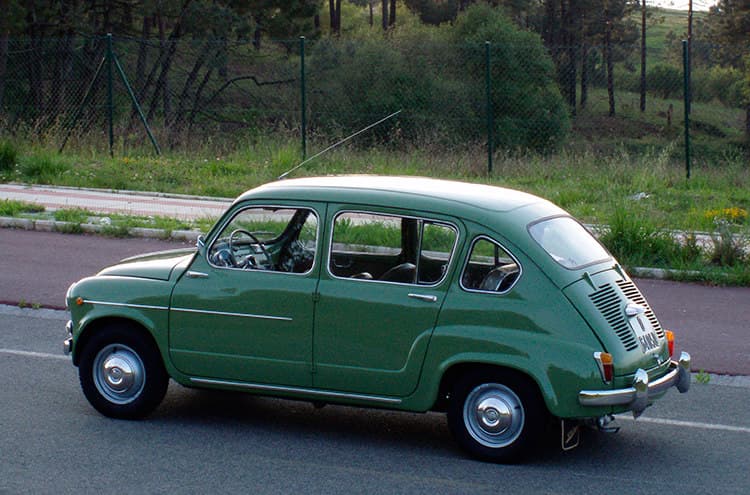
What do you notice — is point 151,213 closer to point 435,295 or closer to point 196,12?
point 435,295

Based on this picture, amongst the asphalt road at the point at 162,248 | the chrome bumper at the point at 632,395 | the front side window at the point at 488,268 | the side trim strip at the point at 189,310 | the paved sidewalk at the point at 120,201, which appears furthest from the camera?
the paved sidewalk at the point at 120,201

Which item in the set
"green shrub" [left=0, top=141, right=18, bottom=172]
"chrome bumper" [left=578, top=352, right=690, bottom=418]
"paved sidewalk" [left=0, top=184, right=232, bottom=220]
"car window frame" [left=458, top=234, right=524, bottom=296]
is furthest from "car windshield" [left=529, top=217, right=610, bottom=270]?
"green shrub" [left=0, top=141, right=18, bottom=172]

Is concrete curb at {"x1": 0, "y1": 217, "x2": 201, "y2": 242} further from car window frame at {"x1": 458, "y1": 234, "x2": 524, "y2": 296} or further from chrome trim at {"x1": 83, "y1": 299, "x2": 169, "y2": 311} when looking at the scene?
car window frame at {"x1": 458, "y1": 234, "x2": 524, "y2": 296}

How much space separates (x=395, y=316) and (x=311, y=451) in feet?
3.23

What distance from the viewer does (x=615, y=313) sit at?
21.2ft

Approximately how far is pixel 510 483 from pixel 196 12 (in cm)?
3554

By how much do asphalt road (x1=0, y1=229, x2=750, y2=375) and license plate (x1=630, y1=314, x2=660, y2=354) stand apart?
243 cm

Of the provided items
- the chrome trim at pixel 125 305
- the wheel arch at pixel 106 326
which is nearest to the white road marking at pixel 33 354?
the wheel arch at pixel 106 326

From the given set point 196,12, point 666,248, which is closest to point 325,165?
point 666,248

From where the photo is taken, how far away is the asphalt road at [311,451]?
612 cm

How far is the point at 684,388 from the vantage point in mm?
6902

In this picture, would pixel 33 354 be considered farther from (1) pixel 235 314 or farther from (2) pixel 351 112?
(2) pixel 351 112

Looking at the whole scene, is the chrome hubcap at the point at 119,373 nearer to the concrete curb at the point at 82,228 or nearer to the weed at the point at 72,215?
the concrete curb at the point at 82,228

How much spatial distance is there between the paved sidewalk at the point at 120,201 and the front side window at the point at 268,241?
8916mm
